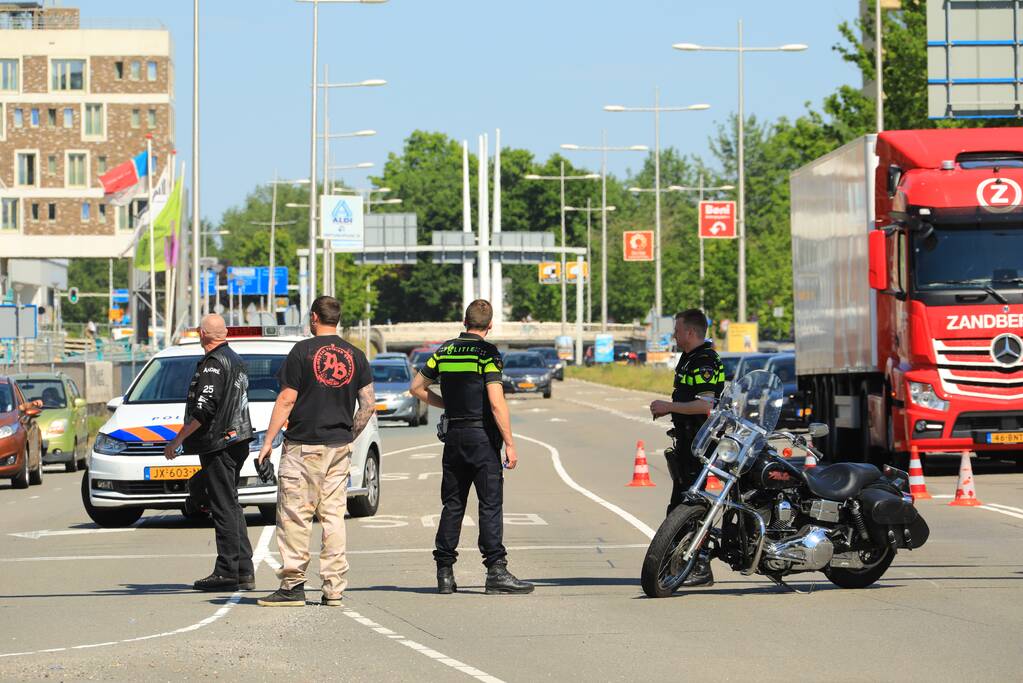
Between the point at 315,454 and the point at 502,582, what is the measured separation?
57.9 inches

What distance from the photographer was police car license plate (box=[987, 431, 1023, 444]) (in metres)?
21.2

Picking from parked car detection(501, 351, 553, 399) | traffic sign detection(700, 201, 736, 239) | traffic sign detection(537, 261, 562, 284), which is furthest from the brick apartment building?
traffic sign detection(700, 201, 736, 239)

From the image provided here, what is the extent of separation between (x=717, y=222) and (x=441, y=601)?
43.7m

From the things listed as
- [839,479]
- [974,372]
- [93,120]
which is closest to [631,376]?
[93,120]

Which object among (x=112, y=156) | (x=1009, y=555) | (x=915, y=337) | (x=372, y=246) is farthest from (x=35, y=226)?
(x=1009, y=555)

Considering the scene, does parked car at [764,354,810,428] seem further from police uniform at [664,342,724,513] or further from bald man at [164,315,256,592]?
bald man at [164,315,256,592]

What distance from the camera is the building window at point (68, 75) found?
A: 100 m

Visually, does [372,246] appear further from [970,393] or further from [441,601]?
[441,601]

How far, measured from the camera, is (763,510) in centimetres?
1151

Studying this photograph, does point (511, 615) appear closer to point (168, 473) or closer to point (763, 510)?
point (763, 510)

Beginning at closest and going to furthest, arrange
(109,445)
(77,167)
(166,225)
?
(109,445), (166,225), (77,167)

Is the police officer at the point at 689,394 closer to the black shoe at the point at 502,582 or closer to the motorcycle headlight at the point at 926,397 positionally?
the black shoe at the point at 502,582

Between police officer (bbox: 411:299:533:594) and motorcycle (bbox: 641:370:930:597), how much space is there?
39.0 inches

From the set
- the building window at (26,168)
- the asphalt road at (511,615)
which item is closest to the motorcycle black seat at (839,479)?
the asphalt road at (511,615)
